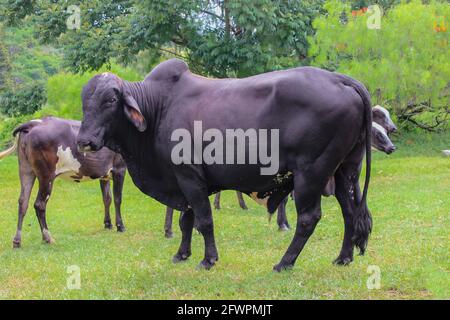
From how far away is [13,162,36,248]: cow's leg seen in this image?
30.6ft

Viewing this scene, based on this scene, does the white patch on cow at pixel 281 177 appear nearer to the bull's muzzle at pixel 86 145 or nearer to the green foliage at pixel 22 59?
the bull's muzzle at pixel 86 145

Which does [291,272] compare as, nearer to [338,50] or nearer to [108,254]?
[108,254]

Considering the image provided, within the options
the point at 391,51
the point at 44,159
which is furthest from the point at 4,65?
the point at 44,159

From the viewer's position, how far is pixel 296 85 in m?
6.29

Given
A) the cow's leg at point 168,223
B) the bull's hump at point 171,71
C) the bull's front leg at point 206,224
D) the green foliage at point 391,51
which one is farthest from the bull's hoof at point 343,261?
the green foliage at point 391,51

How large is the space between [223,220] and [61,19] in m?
9.60

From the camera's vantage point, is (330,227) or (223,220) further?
(223,220)

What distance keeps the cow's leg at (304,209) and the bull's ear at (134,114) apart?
5.32ft

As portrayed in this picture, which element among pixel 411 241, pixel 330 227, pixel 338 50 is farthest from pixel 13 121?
pixel 411 241

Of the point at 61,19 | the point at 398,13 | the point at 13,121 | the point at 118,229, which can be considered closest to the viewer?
the point at 118,229

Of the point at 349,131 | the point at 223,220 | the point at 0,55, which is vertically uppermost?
the point at 349,131

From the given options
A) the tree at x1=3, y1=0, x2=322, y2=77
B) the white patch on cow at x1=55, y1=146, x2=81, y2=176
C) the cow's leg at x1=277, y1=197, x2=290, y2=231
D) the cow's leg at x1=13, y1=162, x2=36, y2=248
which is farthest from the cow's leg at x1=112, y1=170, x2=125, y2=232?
the tree at x1=3, y1=0, x2=322, y2=77

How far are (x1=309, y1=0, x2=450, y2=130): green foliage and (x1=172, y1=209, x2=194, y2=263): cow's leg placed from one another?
9.65 m

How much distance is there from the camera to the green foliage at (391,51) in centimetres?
1625
